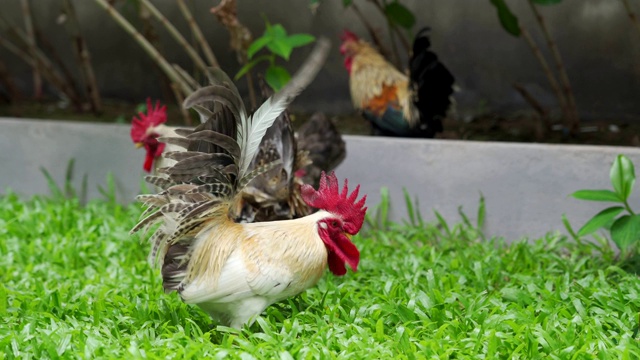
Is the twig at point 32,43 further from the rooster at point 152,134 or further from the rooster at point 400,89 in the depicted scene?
the rooster at point 400,89

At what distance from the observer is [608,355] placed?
2.52 metres

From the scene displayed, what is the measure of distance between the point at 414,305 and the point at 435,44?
123 inches

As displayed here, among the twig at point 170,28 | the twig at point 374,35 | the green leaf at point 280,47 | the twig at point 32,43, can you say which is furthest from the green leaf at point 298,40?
the twig at point 32,43

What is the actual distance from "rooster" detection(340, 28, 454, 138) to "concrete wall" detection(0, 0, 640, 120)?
63 cm

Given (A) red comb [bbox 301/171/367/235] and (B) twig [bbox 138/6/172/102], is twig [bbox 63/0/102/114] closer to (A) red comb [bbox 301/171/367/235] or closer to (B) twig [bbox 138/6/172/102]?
(B) twig [bbox 138/6/172/102]

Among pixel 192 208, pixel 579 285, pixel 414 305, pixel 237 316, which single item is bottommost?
pixel 579 285

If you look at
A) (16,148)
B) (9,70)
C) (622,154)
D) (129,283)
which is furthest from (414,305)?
(9,70)

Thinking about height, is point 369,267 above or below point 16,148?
below

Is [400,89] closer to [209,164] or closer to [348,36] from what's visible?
[348,36]

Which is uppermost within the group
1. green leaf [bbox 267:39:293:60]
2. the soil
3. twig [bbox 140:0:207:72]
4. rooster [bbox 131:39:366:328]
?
twig [bbox 140:0:207:72]

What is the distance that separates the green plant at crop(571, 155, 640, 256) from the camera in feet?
11.4

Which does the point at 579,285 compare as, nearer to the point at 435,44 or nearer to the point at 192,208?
the point at 192,208

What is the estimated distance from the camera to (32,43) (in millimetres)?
6109

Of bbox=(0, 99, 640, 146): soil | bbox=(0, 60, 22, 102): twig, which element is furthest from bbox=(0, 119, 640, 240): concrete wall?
bbox=(0, 60, 22, 102): twig
